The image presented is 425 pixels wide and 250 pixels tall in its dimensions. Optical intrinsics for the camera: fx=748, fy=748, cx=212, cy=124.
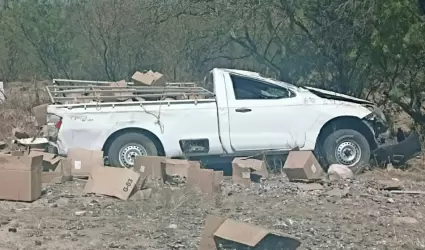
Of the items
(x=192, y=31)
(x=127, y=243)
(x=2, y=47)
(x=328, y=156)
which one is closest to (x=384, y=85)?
(x=328, y=156)

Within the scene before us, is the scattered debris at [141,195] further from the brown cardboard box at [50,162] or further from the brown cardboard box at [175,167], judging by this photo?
the brown cardboard box at [50,162]

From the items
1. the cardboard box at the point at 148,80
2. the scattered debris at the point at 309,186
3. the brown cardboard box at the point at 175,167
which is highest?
the cardboard box at the point at 148,80

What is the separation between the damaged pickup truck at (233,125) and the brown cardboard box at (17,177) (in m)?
2.26

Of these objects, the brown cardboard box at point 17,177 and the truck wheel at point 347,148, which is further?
the truck wheel at point 347,148

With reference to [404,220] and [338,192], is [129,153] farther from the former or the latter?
[404,220]

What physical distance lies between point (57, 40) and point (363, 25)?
1210cm

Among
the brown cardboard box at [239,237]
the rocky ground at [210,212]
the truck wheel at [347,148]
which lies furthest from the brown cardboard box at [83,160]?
the brown cardboard box at [239,237]

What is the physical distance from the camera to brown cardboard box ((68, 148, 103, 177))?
34.0ft

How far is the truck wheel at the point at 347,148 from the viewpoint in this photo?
11266 millimetres

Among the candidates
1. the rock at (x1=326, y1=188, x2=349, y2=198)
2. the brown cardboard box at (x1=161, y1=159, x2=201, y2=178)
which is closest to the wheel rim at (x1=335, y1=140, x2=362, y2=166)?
A: the rock at (x1=326, y1=188, x2=349, y2=198)

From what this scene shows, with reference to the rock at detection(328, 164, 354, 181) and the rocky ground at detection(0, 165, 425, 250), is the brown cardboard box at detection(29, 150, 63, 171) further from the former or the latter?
the rock at detection(328, 164, 354, 181)

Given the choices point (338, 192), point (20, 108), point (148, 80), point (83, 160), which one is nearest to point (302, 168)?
point (338, 192)

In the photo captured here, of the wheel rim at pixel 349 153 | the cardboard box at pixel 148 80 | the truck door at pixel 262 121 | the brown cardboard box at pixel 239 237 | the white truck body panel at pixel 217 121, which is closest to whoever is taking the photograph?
the brown cardboard box at pixel 239 237

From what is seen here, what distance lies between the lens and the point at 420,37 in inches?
479
